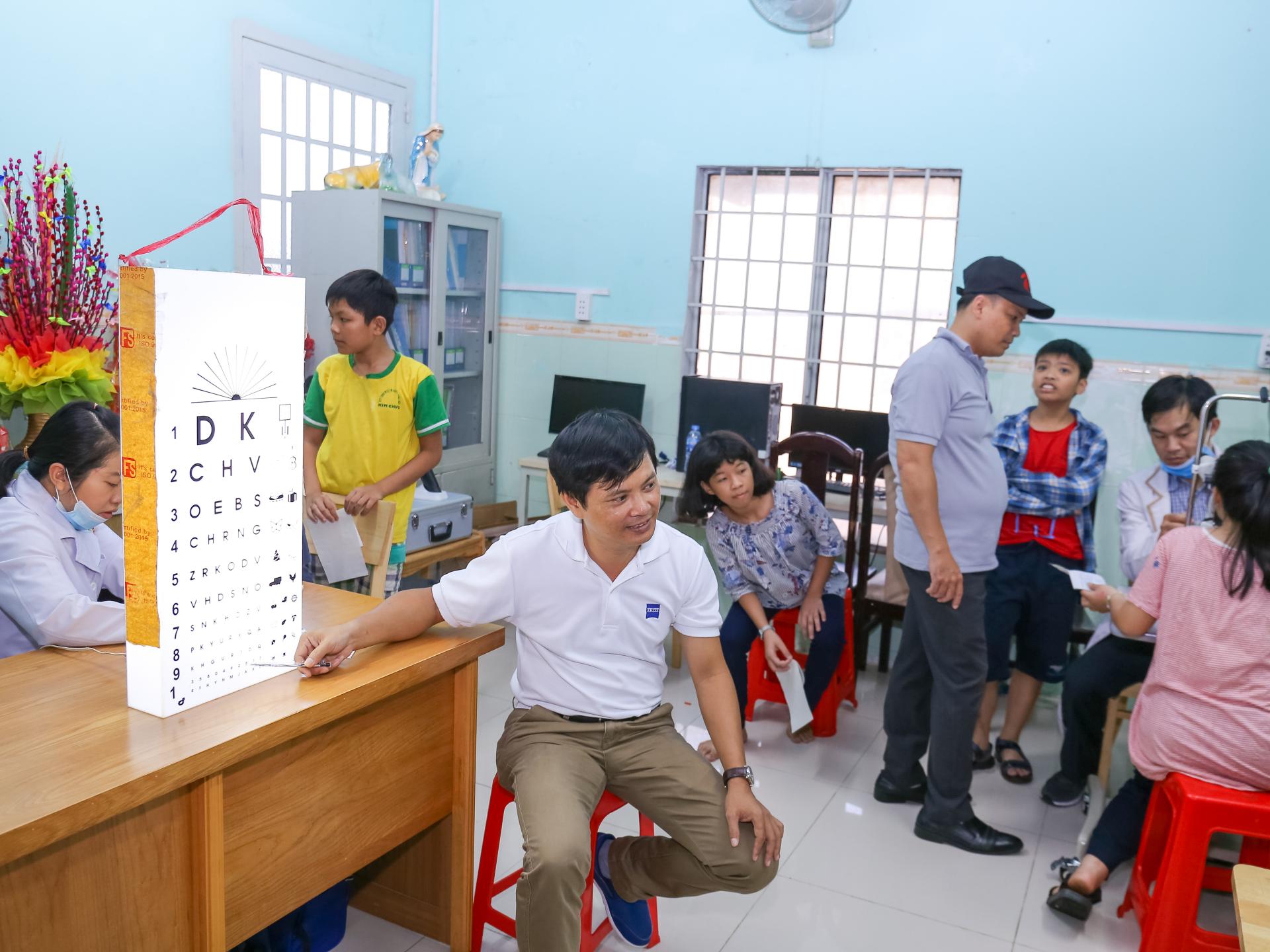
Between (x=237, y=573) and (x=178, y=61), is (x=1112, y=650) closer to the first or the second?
(x=237, y=573)

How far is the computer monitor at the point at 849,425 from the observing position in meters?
4.00

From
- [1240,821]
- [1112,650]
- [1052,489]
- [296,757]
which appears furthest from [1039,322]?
[296,757]

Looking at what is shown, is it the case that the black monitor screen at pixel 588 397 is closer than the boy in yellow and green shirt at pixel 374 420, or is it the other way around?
the boy in yellow and green shirt at pixel 374 420

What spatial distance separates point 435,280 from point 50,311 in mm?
1972

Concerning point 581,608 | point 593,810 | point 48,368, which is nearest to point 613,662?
point 581,608

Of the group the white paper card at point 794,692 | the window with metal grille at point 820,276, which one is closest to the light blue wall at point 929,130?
the window with metal grille at point 820,276

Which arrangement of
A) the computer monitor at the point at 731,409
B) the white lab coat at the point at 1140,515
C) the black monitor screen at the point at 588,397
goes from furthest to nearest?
the black monitor screen at the point at 588,397 → the computer monitor at the point at 731,409 → the white lab coat at the point at 1140,515

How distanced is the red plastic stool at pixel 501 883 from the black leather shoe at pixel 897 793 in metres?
0.96

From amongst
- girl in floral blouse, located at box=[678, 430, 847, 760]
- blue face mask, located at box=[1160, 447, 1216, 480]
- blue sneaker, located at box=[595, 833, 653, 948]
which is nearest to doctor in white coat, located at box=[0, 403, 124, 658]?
blue sneaker, located at box=[595, 833, 653, 948]

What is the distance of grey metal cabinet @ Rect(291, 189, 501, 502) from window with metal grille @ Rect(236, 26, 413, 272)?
133mm

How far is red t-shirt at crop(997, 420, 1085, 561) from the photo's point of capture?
3.17 metres

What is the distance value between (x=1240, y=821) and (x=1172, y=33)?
285cm

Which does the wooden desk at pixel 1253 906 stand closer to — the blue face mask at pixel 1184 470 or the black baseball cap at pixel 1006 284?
the black baseball cap at pixel 1006 284

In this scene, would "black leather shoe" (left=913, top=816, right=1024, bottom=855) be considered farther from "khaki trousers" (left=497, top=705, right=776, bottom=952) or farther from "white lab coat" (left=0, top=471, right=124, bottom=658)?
"white lab coat" (left=0, top=471, right=124, bottom=658)
